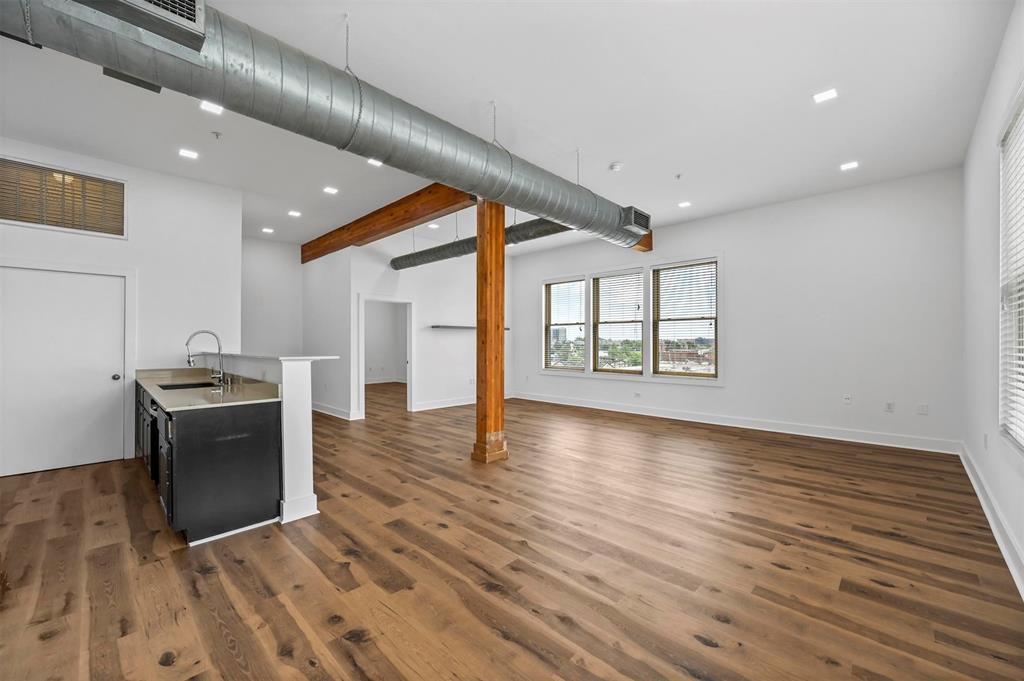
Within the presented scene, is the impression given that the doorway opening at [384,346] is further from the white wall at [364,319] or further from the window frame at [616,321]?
the window frame at [616,321]

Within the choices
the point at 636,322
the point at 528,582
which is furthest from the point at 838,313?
the point at 528,582

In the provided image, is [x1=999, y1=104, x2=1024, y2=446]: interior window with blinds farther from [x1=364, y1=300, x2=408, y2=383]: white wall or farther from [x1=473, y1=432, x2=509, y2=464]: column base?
[x1=364, y1=300, x2=408, y2=383]: white wall

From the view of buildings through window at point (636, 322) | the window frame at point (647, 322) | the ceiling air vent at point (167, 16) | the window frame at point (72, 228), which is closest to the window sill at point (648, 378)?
the window frame at point (647, 322)

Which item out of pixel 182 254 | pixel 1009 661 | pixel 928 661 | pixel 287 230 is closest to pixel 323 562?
pixel 928 661

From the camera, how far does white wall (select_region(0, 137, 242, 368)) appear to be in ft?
14.0

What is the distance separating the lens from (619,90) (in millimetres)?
3219

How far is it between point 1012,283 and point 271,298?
932cm

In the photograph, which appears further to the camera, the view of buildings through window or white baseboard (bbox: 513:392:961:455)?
the view of buildings through window

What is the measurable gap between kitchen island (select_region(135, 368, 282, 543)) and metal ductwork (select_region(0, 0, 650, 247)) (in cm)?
185

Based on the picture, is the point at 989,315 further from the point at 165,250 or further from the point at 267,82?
the point at 165,250

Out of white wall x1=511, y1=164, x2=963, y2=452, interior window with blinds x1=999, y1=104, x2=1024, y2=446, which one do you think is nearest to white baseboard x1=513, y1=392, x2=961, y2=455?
white wall x1=511, y1=164, x2=963, y2=452

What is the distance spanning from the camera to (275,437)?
3.10 m

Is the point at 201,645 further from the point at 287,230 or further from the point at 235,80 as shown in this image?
the point at 287,230

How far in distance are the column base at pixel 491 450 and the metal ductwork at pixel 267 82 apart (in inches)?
97.6
